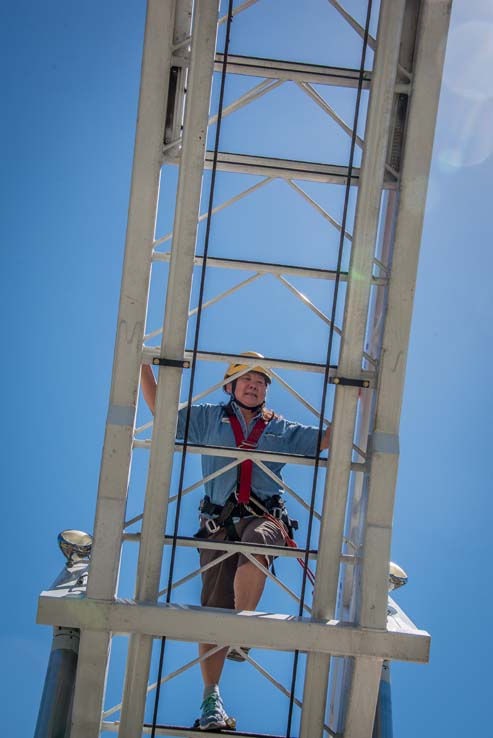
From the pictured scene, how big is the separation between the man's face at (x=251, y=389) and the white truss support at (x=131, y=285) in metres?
1.42

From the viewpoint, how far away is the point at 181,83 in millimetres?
6082

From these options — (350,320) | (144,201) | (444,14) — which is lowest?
(350,320)

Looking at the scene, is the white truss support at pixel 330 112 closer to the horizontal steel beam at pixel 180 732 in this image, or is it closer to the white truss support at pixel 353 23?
the white truss support at pixel 353 23

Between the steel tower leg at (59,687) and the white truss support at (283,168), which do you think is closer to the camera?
the steel tower leg at (59,687)

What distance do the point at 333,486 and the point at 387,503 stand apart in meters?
0.38

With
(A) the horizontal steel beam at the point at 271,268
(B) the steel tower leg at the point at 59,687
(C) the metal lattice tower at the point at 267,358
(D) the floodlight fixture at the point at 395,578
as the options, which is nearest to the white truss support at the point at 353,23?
(C) the metal lattice tower at the point at 267,358

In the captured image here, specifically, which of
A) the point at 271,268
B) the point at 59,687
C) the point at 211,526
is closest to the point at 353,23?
the point at 271,268

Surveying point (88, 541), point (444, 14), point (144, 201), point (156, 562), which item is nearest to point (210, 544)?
point (156, 562)

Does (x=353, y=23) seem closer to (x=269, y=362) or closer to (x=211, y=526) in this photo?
(x=269, y=362)

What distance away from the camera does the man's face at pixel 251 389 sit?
7215 mm

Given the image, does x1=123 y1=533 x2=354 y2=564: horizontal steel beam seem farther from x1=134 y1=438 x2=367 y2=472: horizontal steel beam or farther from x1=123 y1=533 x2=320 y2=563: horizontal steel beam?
x1=134 y1=438 x2=367 y2=472: horizontal steel beam

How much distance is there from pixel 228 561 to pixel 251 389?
53.1 inches

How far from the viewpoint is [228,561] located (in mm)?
7109

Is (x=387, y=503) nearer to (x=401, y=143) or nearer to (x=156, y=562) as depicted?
(x=156, y=562)
